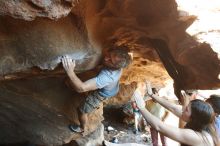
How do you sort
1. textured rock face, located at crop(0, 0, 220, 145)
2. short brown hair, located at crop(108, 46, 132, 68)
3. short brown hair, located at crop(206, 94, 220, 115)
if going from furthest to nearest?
short brown hair, located at crop(206, 94, 220, 115) → short brown hair, located at crop(108, 46, 132, 68) → textured rock face, located at crop(0, 0, 220, 145)

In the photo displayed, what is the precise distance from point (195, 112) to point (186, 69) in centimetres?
127

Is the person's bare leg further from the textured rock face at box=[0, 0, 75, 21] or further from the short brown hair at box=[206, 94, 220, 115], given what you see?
the textured rock face at box=[0, 0, 75, 21]

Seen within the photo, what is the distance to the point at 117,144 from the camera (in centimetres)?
759

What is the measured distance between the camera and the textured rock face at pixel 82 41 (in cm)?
416

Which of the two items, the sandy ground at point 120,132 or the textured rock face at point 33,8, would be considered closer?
the textured rock face at point 33,8

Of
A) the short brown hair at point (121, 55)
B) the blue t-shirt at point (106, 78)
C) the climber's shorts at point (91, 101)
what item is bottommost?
the climber's shorts at point (91, 101)

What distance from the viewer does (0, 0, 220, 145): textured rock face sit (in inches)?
164

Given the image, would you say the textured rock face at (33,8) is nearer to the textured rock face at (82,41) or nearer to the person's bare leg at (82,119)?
the textured rock face at (82,41)

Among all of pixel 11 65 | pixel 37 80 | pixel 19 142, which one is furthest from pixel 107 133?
pixel 11 65

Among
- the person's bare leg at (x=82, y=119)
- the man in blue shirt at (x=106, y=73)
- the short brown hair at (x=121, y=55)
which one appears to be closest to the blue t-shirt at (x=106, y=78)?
the man in blue shirt at (x=106, y=73)

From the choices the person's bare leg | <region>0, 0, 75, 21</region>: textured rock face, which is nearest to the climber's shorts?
the person's bare leg

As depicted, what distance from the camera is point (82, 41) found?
4.55 m

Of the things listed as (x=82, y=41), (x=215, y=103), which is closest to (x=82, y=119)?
(x=82, y=41)

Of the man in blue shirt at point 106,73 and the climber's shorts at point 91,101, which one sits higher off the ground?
the man in blue shirt at point 106,73
